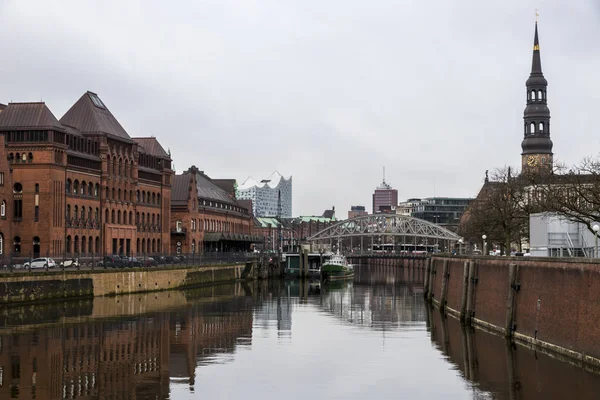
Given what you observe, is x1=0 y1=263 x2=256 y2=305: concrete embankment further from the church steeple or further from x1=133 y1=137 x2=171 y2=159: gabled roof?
the church steeple

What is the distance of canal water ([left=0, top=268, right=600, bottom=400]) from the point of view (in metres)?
42.9

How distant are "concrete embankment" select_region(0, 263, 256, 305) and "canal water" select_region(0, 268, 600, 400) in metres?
2.29

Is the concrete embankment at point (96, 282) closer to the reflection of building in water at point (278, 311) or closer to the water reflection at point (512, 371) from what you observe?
the reflection of building in water at point (278, 311)

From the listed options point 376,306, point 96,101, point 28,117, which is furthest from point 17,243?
point 376,306

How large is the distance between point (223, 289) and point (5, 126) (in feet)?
111

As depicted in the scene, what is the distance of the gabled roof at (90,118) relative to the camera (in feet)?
384

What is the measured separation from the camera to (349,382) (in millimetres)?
45656

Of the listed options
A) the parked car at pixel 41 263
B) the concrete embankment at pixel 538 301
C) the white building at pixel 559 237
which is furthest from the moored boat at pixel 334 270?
the white building at pixel 559 237

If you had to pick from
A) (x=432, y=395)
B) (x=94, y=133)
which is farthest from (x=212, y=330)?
(x=94, y=133)

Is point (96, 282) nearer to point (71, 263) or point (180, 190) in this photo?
point (71, 263)

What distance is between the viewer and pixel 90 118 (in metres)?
118

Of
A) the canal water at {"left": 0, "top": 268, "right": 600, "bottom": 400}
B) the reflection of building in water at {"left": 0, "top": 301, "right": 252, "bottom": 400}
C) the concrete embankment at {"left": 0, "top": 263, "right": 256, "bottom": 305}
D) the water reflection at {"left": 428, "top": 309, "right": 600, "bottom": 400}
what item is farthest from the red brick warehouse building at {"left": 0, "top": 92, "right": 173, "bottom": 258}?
the water reflection at {"left": 428, "top": 309, "right": 600, "bottom": 400}

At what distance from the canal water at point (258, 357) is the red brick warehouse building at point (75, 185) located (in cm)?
2033

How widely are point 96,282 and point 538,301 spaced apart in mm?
48576
